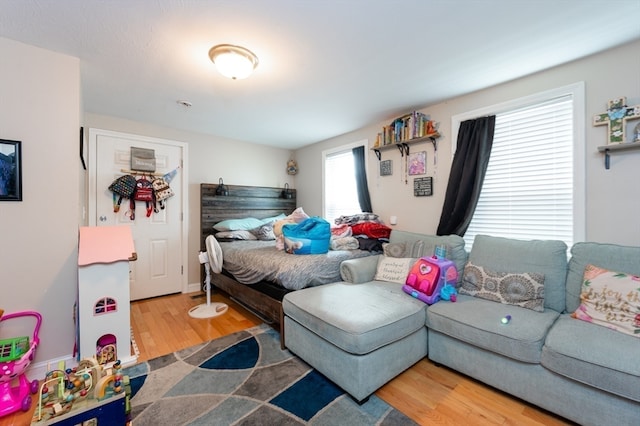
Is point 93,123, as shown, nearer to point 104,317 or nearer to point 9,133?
point 9,133

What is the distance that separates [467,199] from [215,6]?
263 centimetres

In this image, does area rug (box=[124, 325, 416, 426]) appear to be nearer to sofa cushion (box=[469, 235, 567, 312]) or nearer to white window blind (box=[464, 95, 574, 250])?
sofa cushion (box=[469, 235, 567, 312])

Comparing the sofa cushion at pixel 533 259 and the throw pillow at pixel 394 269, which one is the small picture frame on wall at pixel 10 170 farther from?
the sofa cushion at pixel 533 259

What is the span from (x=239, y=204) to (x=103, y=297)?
2442 mm

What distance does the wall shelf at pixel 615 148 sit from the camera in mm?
1861

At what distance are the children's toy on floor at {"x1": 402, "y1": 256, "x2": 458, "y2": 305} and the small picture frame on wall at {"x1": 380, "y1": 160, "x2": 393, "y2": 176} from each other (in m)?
1.51

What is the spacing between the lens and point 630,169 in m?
1.93

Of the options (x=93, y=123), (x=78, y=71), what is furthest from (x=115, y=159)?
(x=78, y=71)

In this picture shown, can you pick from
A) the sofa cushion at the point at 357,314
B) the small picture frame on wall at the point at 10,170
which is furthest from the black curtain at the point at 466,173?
the small picture frame on wall at the point at 10,170

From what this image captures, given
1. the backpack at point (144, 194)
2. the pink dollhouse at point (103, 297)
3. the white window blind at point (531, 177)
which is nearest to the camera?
the pink dollhouse at point (103, 297)

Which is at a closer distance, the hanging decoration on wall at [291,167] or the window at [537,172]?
the window at [537,172]

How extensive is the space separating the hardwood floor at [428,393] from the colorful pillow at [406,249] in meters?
0.95

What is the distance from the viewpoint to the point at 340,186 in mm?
4258

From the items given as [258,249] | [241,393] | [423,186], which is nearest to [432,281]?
[423,186]
